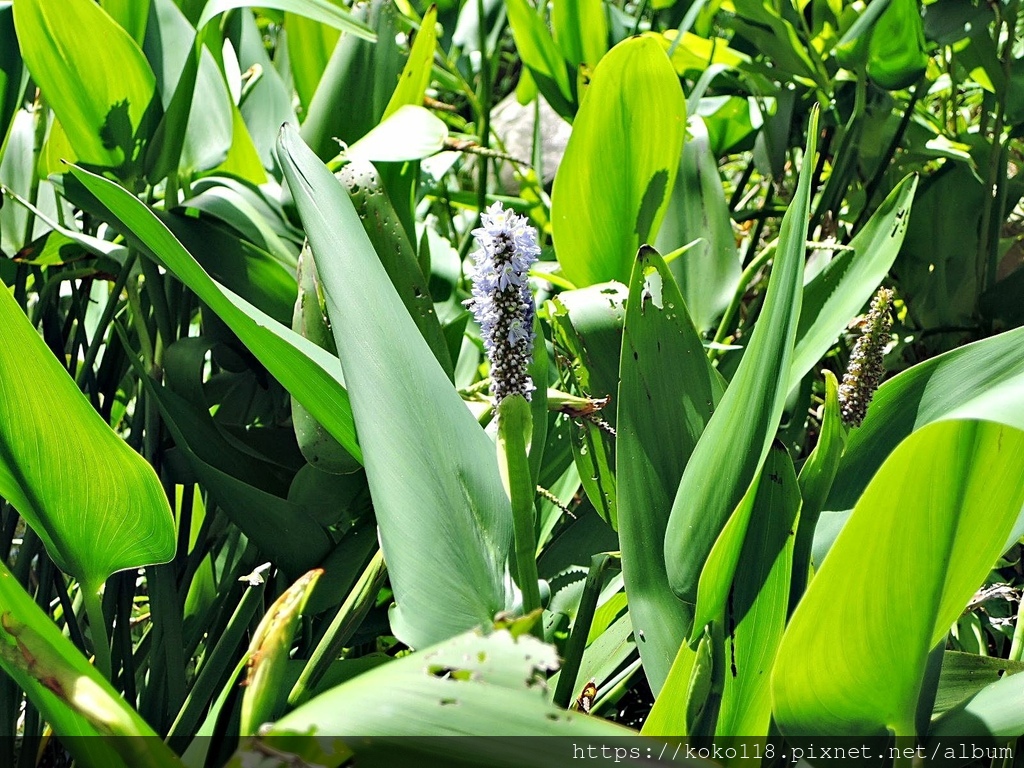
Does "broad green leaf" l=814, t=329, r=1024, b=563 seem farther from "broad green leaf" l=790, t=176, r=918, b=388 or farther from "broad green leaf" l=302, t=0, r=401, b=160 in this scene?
"broad green leaf" l=302, t=0, r=401, b=160

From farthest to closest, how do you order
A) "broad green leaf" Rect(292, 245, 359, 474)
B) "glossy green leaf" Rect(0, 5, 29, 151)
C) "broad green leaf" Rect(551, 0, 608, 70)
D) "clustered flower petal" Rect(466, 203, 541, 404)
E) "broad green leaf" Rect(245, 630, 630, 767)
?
"broad green leaf" Rect(551, 0, 608, 70) → "glossy green leaf" Rect(0, 5, 29, 151) → "broad green leaf" Rect(292, 245, 359, 474) → "clustered flower petal" Rect(466, 203, 541, 404) → "broad green leaf" Rect(245, 630, 630, 767)

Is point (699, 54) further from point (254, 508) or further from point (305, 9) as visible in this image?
point (254, 508)

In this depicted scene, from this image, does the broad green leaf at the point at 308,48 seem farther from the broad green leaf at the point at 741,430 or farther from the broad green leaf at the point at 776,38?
the broad green leaf at the point at 741,430

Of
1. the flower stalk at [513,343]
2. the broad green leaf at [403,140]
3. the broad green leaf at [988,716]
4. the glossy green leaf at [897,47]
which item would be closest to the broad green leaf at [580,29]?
the glossy green leaf at [897,47]

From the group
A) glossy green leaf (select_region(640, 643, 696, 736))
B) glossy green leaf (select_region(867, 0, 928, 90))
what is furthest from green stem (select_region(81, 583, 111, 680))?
glossy green leaf (select_region(867, 0, 928, 90))

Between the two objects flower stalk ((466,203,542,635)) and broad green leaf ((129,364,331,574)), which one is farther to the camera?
broad green leaf ((129,364,331,574))

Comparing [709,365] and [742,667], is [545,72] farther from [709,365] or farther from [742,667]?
[742,667]

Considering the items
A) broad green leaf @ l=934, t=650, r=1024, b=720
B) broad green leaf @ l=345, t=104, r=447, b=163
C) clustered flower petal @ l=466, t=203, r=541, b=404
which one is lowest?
broad green leaf @ l=934, t=650, r=1024, b=720
